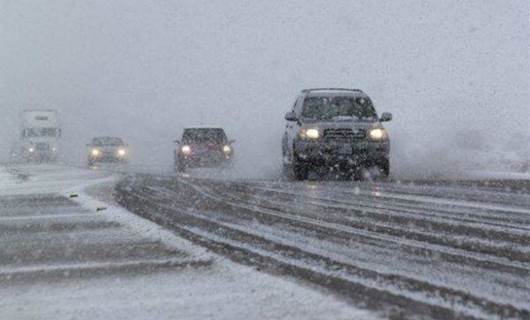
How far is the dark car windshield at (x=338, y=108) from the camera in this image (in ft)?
53.8

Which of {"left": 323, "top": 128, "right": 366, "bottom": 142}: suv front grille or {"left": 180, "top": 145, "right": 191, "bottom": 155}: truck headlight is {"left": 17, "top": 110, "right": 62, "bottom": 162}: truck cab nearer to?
{"left": 180, "top": 145, "right": 191, "bottom": 155}: truck headlight

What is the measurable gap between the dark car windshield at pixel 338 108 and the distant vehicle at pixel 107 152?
2267 cm

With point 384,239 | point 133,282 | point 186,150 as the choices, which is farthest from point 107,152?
point 133,282

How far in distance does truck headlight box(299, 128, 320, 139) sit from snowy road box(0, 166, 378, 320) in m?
8.64

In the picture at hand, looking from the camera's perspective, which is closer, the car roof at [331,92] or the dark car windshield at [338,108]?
the dark car windshield at [338,108]

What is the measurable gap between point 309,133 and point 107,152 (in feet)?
78.0

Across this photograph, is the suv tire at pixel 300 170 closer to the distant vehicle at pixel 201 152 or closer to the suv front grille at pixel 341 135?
the suv front grille at pixel 341 135

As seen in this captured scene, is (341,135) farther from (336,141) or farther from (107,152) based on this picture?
(107,152)

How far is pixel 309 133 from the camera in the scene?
622 inches

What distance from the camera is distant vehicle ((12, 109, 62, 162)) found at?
1857 inches

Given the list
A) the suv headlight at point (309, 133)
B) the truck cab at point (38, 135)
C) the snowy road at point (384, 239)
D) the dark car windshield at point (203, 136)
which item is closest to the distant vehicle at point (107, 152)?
the truck cab at point (38, 135)

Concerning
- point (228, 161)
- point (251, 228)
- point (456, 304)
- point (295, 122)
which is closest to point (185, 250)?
point (251, 228)

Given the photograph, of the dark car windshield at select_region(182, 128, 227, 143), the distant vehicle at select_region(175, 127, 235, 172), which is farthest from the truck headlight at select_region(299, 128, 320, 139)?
the dark car windshield at select_region(182, 128, 227, 143)

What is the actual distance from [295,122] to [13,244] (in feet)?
35.6
